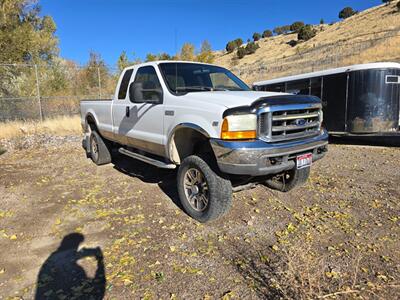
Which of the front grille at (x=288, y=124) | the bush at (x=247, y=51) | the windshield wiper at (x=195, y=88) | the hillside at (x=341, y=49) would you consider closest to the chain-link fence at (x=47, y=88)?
the hillside at (x=341, y=49)

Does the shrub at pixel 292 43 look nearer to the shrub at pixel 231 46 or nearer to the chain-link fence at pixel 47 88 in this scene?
the shrub at pixel 231 46

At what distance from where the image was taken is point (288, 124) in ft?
12.1

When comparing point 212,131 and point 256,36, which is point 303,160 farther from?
point 256,36

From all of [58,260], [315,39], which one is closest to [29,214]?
[58,260]

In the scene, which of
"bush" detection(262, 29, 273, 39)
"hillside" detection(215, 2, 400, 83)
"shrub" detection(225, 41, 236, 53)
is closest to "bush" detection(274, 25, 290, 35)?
"bush" detection(262, 29, 273, 39)

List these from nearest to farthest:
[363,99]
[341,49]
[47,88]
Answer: [363,99] → [47,88] → [341,49]

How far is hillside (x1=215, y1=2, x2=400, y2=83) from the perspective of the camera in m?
22.5

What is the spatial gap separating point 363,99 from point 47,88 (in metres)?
15.9

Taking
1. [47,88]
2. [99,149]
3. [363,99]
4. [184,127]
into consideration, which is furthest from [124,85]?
[47,88]

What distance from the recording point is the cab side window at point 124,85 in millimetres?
5640

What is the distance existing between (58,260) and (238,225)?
7.15 ft

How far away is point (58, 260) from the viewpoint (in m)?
3.18

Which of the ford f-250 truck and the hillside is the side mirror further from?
the hillside

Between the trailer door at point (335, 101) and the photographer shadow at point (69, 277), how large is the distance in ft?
26.6
